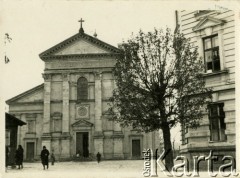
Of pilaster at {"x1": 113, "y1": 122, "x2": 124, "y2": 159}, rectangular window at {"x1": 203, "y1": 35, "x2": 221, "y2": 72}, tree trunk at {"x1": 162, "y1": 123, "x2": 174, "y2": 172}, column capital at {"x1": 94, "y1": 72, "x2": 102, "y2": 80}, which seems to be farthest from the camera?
pilaster at {"x1": 113, "y1": 122, "x2": 124, "y2": 159}

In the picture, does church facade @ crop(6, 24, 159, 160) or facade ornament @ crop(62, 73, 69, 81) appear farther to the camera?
facade ornament @ crop(62, 73, 69, 81)

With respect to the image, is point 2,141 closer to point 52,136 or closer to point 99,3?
point 99,3

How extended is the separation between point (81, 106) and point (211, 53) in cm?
1386

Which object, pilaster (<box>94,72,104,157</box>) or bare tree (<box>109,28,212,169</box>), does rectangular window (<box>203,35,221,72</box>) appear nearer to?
bare tree (<box>109,28,212,169</box>)

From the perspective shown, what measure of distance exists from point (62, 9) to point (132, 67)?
2.74 meters

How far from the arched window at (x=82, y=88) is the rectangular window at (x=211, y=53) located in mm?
12349

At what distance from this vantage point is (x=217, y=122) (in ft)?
43.1

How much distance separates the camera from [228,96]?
42.1ft

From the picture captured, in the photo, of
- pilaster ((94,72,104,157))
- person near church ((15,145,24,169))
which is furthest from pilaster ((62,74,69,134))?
person near church ((15,145,24,169))

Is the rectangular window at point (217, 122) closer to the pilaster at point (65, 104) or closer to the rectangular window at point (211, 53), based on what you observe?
the rectangular window at point (211, 53)

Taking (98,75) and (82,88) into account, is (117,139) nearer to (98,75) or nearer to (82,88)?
(82,88)

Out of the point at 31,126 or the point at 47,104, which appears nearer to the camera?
the point at 31,126

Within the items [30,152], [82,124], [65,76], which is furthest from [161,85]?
[82,124]

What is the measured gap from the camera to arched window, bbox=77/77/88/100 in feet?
82.6
